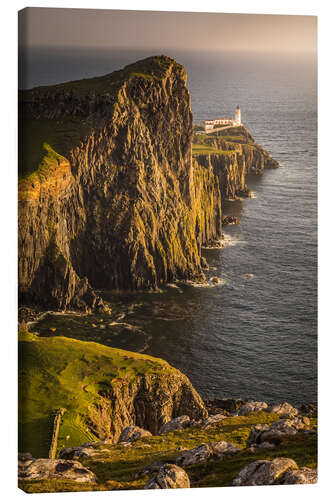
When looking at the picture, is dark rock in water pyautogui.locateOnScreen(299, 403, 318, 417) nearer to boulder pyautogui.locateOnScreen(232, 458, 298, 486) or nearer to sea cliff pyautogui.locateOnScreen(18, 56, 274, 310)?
boulder pyautogui.locateOnScreen(232, 458, 298, 486)

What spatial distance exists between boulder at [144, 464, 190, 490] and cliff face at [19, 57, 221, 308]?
938cm

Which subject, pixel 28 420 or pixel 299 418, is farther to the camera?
pixel 299 418

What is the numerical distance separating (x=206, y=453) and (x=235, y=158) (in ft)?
52.3

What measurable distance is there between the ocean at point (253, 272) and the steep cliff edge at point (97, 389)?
0.82 metres

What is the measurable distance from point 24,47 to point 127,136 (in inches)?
625

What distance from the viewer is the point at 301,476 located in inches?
1083

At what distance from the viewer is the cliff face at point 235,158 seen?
35969 mm

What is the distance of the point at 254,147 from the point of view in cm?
3650

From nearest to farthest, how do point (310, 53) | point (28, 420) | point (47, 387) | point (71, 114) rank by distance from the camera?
point (28, 420) → point (47, 387) → point (310, 53) → point (71, 114)

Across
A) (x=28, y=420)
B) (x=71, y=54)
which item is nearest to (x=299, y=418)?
(x=28, y=420)

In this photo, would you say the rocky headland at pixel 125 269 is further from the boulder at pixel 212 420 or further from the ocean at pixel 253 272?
the ocean at pixel 253 272

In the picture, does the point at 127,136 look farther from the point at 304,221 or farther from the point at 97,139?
the point at 304,221

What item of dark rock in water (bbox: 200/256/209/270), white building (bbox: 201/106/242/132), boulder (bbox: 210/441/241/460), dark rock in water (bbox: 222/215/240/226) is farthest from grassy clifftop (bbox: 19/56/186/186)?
boulder (bbox: 210/441/241/460)

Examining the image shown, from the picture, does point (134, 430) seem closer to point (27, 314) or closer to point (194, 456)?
point (194, 456)
